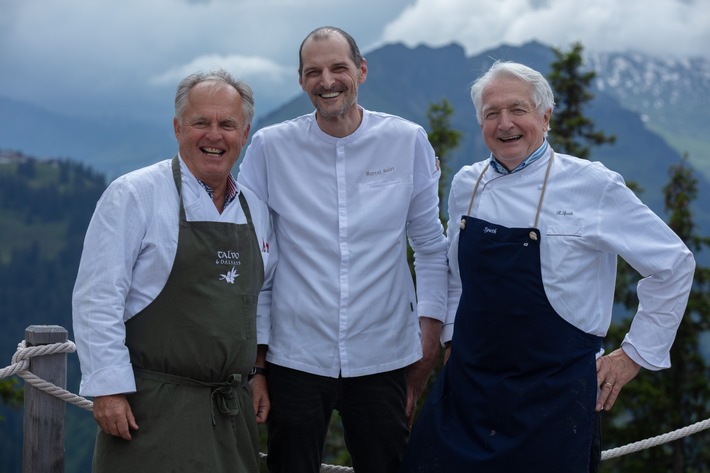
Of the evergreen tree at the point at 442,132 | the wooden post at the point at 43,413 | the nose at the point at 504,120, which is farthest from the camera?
the evergreen tree at the point at 442,132

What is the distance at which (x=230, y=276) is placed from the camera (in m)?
2.88

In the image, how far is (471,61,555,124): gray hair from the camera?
3.04m

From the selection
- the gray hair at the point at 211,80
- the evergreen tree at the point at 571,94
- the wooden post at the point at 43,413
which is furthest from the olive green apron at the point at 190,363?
the evergreen tree at the point at 571,94

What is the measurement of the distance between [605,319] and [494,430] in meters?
0.61

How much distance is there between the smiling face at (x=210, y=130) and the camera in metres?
2.92

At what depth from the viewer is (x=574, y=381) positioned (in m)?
2.88

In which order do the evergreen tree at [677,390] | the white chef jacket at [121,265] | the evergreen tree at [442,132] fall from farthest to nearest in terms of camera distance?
the evergreen tree at [677,390] → the evergreen tree at [442,132] → the white chef jacket at [121,265]

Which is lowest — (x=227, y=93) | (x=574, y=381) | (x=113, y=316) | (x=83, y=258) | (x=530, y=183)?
(x=574, y=381)

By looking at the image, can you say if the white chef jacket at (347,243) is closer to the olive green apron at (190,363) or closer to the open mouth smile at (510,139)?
the olive green apron at (190,363)

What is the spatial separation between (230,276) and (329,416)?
876 millimetres

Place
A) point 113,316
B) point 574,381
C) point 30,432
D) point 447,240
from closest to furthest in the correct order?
point 113,316
point 574,381
point 30,432
point 447,240

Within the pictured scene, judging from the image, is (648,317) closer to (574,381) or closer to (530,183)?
(574,381)

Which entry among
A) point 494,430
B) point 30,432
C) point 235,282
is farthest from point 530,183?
point 30,432

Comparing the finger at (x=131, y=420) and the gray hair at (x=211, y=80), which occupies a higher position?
the gray hair at (x=211, y=80)
